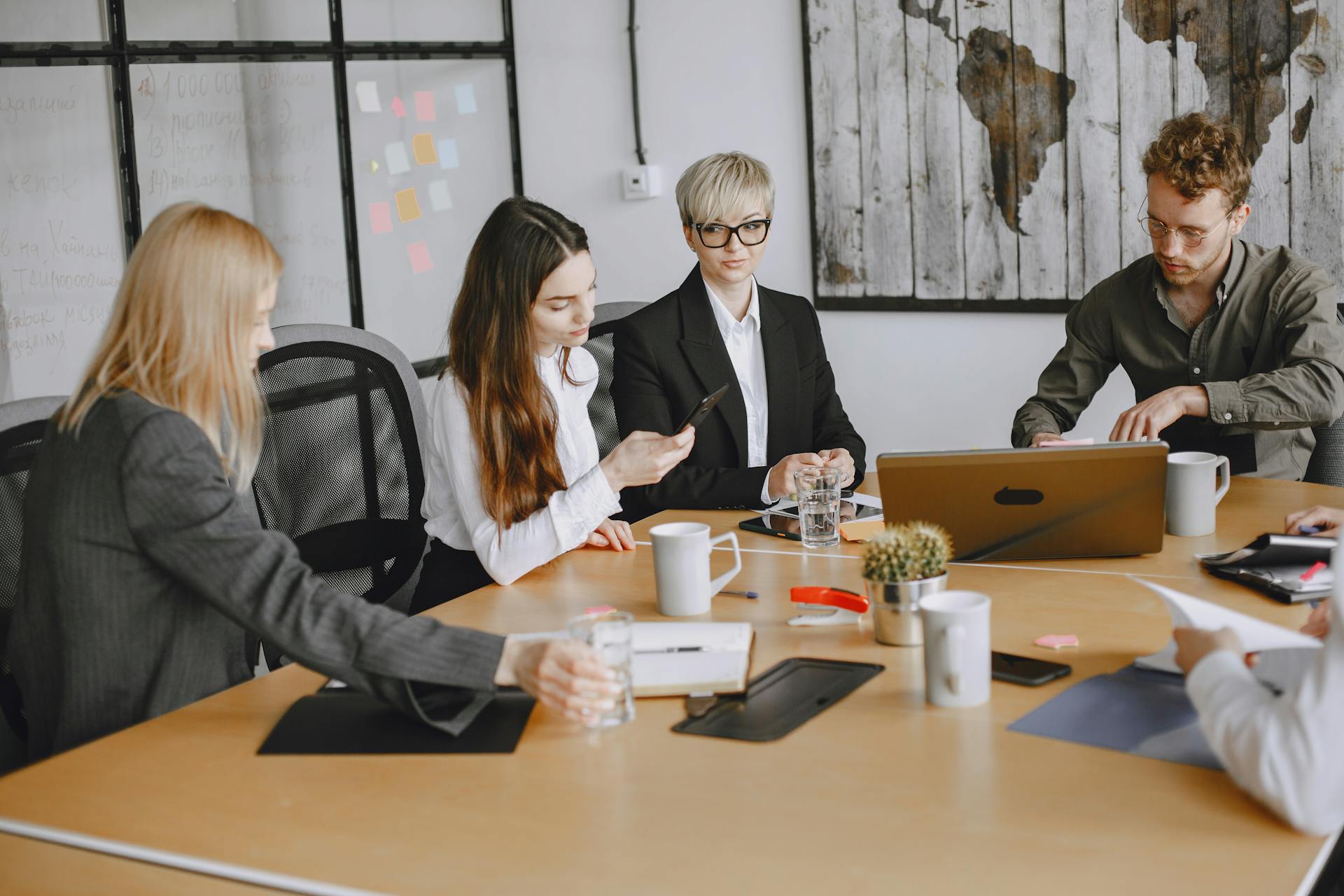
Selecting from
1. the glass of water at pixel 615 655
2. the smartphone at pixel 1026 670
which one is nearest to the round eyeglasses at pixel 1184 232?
the smartphone at pixel 1026 670

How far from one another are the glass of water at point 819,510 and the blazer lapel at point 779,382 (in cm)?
66

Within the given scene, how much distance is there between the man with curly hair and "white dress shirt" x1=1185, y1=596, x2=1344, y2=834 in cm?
112

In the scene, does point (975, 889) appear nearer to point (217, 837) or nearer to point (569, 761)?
point (569, 761)

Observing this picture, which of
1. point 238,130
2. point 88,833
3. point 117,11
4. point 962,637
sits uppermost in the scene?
point 117,11

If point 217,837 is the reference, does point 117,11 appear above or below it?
above

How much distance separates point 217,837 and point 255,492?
1055 mm

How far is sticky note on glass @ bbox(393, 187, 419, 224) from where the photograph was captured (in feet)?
13.1

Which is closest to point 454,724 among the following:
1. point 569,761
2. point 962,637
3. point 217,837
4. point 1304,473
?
point 569,761

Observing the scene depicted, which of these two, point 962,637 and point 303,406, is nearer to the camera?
point 962,637

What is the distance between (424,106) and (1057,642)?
10.5 ft

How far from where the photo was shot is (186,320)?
1385 millimetres

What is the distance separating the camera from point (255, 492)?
208 cm

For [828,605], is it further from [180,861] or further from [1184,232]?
[1184,232]

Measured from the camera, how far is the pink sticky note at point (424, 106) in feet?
13.3
